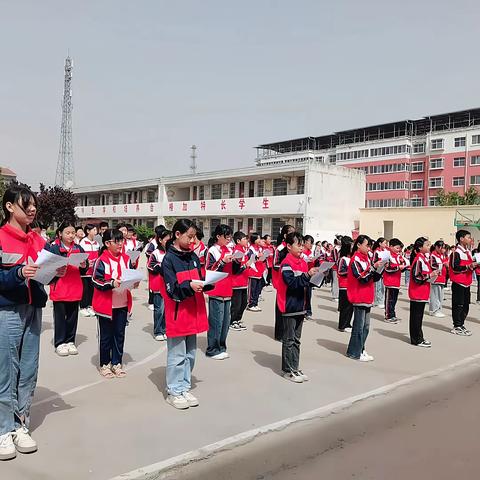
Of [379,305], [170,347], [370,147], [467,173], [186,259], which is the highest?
[370,147]

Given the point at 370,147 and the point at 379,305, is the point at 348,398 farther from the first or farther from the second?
the point at 370,147

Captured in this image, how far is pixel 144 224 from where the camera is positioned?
42.7m

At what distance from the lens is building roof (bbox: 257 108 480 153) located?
51084mm

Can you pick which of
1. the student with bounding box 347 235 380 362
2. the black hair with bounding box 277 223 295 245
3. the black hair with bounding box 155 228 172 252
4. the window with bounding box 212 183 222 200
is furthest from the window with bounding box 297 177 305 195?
the student with bounding box 347 235 380 362

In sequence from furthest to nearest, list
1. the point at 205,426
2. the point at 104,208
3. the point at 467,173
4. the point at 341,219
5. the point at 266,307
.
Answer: the point at 467,173
the point at 104,208
the point at 341,219
the point at 266,307
the point at 205,426

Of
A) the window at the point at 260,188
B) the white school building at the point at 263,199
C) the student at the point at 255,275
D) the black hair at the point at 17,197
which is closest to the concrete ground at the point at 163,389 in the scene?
the black hair at the point at 17,197

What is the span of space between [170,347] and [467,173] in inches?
2000

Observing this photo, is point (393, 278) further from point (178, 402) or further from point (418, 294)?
point (178, 402)

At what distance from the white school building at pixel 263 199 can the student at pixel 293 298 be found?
21.9 meters

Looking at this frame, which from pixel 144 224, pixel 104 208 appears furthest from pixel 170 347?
pixel 104 208

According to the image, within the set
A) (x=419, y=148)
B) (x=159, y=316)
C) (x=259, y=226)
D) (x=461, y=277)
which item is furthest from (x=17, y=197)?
(x=419, y=148)

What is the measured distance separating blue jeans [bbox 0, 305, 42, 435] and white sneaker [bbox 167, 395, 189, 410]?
1.41 metres

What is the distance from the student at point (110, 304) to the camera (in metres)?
5.83

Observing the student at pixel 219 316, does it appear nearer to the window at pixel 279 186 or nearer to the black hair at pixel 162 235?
the black hair at pixel 162 235
